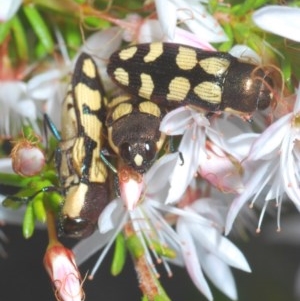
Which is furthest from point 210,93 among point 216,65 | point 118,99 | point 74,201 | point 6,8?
point 6,8

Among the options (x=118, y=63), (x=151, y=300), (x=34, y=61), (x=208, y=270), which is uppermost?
(x=118, y=63)

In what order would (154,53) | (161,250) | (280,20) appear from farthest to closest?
1. (161,250)
2. (154,53)
3. (280,20)

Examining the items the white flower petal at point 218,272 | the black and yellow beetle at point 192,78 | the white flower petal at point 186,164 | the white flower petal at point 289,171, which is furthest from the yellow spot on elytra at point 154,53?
the white flower petal at point 218,272

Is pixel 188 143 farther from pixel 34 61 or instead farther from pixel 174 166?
pixel 34 61

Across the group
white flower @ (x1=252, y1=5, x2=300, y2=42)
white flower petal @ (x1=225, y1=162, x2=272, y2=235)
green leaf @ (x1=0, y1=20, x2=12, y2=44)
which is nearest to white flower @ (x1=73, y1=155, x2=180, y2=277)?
white flower petal @ (x1=225, y1=162, x2=272, y2=235)

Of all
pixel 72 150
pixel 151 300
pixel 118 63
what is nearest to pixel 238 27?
pixel 118 63

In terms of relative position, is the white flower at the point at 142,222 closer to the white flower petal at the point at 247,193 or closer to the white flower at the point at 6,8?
the white flower petal at the point at 247,193

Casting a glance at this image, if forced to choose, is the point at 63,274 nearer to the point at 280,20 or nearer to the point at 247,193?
the point at 247,193
